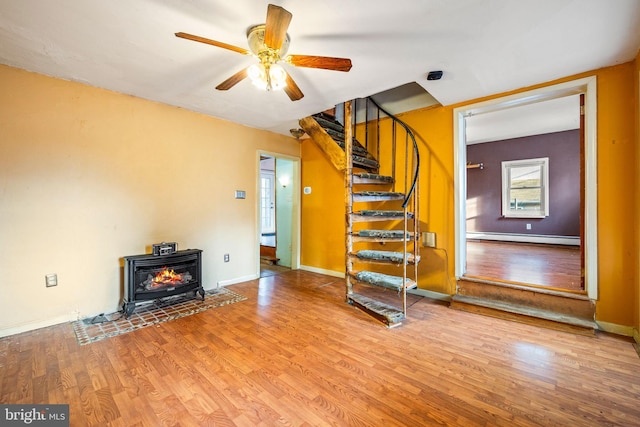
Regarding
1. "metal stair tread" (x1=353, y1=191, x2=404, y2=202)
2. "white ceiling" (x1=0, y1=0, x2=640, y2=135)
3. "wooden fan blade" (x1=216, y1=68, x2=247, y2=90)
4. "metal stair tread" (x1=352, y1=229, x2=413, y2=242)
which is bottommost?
"metal stair tread" (x1=352, y1=229, x2=413, y2=242)

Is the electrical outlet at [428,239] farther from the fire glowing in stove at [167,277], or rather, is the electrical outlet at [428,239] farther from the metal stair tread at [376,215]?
the fire glowing in stove at [167,277]

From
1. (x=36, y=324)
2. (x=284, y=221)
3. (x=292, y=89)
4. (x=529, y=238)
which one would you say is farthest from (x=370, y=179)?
(x=529, y=238)

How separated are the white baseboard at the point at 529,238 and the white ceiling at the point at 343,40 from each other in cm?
483

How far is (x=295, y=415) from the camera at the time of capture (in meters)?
1.48

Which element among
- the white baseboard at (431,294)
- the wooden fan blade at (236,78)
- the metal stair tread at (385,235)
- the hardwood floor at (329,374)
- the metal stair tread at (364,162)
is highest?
the wooden fan blade at (236,78)

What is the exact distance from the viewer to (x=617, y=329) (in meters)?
2.38

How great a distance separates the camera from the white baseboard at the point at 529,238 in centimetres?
574

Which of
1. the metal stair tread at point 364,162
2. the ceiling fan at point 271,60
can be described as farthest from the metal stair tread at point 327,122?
the ceiling fan at point 271,60

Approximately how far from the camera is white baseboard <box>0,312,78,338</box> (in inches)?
92.6

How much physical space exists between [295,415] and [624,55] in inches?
150

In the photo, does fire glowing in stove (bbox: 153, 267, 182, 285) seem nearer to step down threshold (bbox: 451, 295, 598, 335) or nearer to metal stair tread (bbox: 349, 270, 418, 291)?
metal stair tread (bbox: 349, 270, 418, 291)

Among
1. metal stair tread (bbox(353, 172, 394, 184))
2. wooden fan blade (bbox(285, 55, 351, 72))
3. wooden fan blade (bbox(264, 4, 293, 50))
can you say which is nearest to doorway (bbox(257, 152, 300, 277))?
metal stair tread (bbox(353, 172, 394, 184))

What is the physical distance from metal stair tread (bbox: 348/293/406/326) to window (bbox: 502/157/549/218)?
537 cm

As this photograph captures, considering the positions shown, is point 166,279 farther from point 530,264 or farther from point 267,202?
point 267,202
